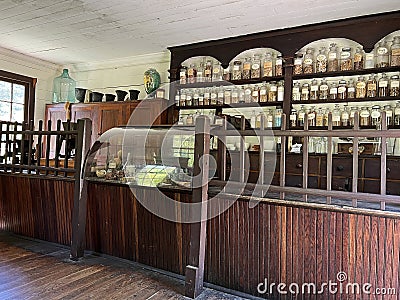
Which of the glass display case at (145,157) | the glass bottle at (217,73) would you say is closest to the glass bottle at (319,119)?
the glass bottle at (217,73)

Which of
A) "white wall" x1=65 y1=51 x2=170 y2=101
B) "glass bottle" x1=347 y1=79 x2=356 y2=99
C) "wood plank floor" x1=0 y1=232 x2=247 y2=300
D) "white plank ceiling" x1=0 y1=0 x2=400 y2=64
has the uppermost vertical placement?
"white plank ceiling" x1=0 y1=0 x2=400 y2=64

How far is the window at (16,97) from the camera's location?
496 centimetres

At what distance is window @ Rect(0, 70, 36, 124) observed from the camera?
16.3 ft

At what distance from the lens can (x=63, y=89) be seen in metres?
5.51

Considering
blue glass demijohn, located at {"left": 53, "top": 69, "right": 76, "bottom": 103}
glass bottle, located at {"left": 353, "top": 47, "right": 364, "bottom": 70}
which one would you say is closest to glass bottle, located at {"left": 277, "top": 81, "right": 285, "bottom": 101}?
glass bottle, located at {"left": 353, "top": 47, "right": 364, "bottom": 70}

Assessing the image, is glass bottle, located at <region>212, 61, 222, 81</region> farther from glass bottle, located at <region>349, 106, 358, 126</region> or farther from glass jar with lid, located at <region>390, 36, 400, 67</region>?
glass jar with lid, located at <region>390, 36, 400, 67</region>

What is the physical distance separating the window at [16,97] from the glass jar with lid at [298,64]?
3709 millimetres

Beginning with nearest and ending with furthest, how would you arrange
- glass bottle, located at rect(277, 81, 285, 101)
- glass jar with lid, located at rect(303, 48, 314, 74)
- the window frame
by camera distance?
glass jar with lid, located at rect(303, 48, 314, 74)
glass bottle, located at rect(277, 81, 285, 101)
the window frame

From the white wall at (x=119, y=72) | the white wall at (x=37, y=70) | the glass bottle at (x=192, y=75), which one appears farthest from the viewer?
the white wall at (x=37, y=70)

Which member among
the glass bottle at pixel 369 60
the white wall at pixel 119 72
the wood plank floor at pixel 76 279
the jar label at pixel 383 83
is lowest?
the wood plank floor at pixel 76 279

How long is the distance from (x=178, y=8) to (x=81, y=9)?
0.97 m

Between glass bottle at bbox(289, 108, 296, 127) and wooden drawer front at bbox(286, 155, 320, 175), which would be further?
glass bottle at bbox(289, 108, 296, 127)

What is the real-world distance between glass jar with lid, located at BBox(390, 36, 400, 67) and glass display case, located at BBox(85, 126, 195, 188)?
200 centimetres

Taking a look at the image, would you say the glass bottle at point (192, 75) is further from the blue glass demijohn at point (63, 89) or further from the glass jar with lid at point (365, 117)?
the blue glass demijohn at point (63, 89)
